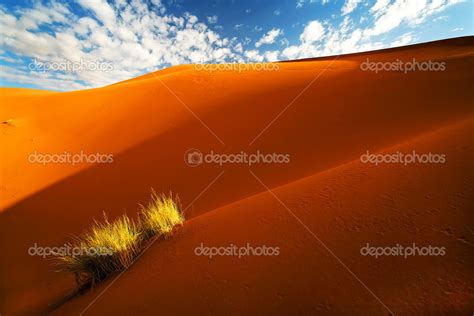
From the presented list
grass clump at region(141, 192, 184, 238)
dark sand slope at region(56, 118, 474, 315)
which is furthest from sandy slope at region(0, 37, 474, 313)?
grass clump at region(141, 192, 184, 238)

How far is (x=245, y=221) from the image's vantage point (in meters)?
3.01

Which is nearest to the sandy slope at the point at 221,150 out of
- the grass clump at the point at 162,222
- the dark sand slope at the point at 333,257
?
the dark sand slope at the point at 333,257

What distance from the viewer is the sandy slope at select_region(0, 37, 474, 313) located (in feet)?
8.18

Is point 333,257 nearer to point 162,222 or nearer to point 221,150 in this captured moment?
point 162,222

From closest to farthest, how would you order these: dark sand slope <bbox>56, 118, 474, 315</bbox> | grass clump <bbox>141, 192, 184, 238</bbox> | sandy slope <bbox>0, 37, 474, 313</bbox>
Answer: dark sand slope <bbox>56, 118, 474, 315</bbox> < sandy slope <bbox>0, 37, 474, 313</bbox> < grass clump <bbox>141, 192, 184, 238</bbox>

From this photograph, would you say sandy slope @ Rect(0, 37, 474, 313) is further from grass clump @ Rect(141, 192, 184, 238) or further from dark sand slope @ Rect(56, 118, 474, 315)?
grass clump @ Rect(141, 192, 184, 238)

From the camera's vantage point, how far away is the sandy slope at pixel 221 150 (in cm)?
249

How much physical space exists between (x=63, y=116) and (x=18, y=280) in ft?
36.9

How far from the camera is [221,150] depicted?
7742 millimetres

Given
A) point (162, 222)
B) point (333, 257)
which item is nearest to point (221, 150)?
point (162, 222)

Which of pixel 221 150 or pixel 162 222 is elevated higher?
pixel 221 150

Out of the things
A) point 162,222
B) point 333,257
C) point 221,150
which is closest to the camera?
point 333,257

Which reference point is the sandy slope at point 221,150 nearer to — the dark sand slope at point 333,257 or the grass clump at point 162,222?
the dark sand slope at point 333,257

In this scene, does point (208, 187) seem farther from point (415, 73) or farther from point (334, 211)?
point (415, 73)
